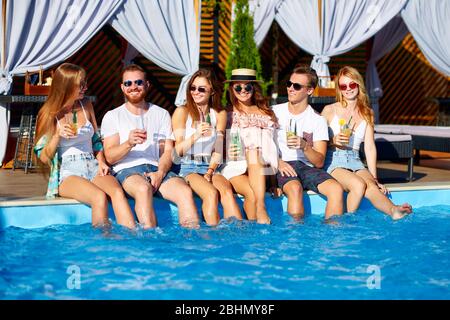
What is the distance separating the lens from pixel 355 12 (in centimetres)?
919

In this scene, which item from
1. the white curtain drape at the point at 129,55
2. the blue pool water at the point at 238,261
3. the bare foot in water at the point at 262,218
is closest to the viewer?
the blue pool water at the point at 238,261

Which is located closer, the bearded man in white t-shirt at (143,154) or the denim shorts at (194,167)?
the bearded man in white t-shirt at (143,154)

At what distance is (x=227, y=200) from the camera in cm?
458

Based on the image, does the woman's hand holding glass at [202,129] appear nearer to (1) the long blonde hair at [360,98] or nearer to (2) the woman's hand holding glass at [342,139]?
(2) the woman's hand holding glass at [342,139]

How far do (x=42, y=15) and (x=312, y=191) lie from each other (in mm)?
4064

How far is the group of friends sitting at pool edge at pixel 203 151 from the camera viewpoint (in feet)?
14.7

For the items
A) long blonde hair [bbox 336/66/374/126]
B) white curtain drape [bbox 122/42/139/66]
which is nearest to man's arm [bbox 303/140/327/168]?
long blonde hair [bbox 336/66/374/126]

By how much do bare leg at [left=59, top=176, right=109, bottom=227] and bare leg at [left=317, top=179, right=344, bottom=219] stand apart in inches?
58.9

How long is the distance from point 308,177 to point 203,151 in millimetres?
756

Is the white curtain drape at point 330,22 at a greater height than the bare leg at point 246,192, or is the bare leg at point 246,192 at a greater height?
the white curtain drape at point 330,22

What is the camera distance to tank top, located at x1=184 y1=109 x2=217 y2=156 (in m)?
4.77

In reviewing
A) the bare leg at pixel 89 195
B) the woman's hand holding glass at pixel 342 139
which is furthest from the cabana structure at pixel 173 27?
the woman's hand holding glass at pixel 342 139

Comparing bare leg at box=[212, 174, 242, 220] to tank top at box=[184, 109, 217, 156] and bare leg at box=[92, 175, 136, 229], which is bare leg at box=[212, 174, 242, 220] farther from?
bare leg at box=[92, 175, 136, 229]

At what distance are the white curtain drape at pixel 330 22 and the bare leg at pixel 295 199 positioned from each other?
457 centimetres
